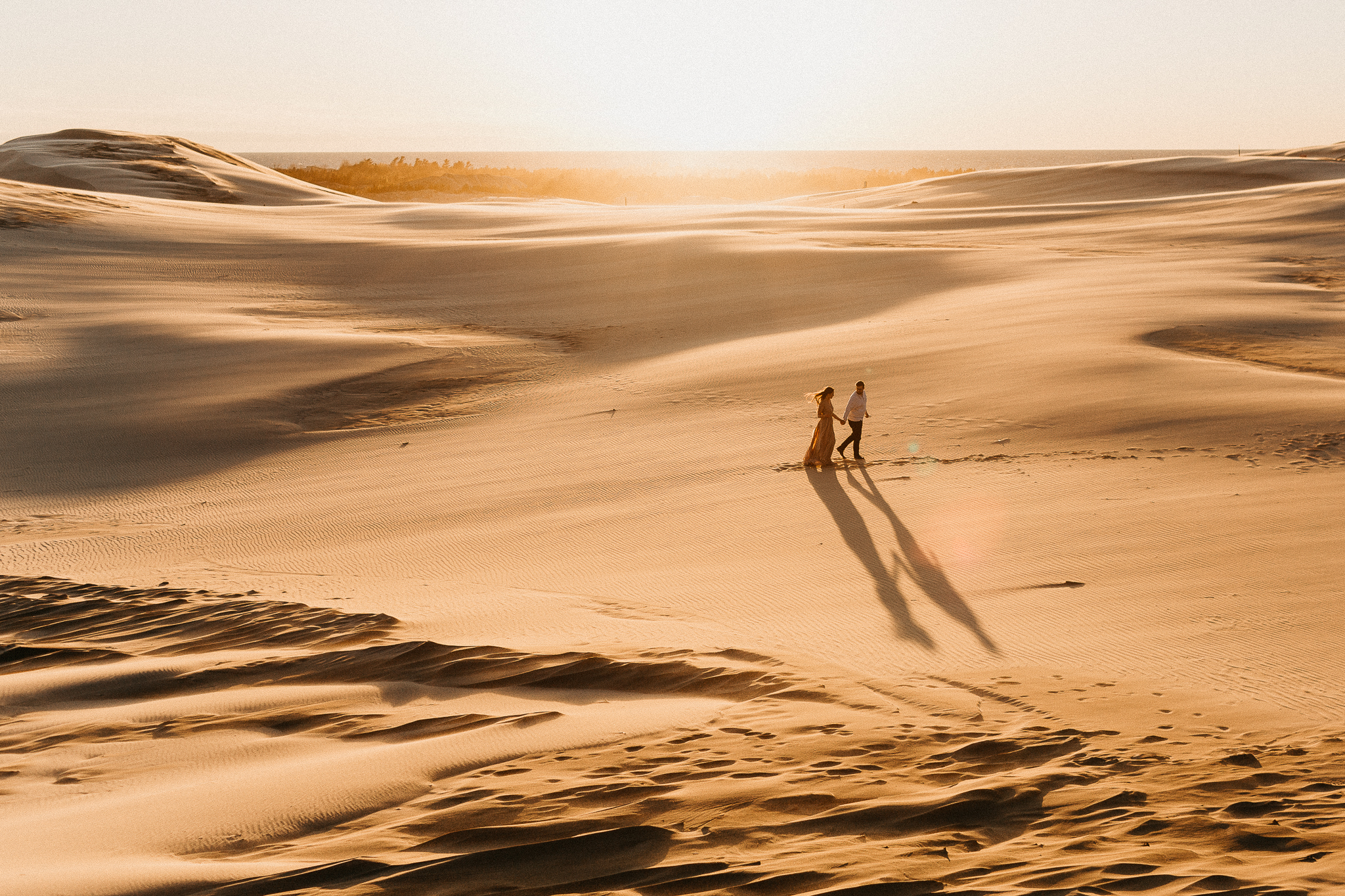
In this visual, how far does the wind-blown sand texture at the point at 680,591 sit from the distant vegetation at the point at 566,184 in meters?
46.3

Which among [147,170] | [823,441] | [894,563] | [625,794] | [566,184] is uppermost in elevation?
[566,184]

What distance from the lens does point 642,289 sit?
22.0 m

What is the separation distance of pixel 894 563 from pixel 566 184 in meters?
66.4

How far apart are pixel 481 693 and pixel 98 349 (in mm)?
13505

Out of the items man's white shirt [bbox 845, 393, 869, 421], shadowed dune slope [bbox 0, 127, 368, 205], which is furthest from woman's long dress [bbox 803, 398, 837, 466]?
shadowed dune slope [bbox 0, 127, 368, 205]

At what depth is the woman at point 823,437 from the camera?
36.3 feet

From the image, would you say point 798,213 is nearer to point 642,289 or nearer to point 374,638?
point 642,289

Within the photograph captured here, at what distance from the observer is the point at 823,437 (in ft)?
36.3

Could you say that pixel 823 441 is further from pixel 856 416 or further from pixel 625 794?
pixel 625 794

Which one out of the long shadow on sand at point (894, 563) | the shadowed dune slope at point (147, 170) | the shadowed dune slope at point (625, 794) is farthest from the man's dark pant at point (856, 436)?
the shadowed dune slope at point (147, 170)

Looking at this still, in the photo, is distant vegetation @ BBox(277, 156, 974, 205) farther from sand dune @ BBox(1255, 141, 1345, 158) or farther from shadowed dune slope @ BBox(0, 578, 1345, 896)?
shadowed dune slope @ BBox(0, 578, 1345, 896)

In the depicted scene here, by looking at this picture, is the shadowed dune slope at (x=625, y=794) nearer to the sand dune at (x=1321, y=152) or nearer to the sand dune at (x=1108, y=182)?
the sand dune at (x=1108, y=182)

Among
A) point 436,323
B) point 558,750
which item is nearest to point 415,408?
point 436,323

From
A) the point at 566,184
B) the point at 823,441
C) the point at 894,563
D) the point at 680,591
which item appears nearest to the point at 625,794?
the point at 680,591
